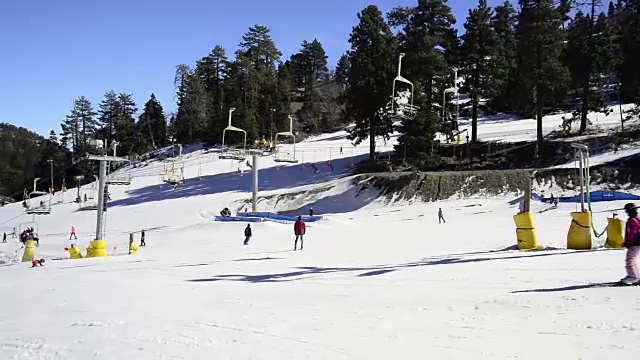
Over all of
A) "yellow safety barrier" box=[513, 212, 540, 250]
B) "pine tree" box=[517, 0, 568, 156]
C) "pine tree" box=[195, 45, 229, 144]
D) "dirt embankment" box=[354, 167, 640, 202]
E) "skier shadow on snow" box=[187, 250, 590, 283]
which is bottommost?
"skier shadow on snow" box=[187, 250, 590, 283]

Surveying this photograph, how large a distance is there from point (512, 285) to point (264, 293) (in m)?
5.12

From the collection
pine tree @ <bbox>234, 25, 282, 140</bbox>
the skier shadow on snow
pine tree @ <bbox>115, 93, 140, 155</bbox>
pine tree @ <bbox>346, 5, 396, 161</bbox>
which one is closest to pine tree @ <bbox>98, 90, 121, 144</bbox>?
pine tree @ <bbox>115, 93, 140, 155</bbox>

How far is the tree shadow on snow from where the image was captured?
55.0 m

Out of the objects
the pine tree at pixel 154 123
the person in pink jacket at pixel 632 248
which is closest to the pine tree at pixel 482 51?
the person in pink jacket at pixel 632 248

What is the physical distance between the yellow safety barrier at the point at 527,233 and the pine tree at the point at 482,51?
32908 mm

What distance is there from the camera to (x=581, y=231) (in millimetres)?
15789

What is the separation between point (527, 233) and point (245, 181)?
43197mm

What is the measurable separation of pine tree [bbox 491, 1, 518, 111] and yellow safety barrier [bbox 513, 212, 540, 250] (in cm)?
3154

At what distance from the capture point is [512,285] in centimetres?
1061

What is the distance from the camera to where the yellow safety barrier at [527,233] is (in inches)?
665

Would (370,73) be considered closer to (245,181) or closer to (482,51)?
(482,51)

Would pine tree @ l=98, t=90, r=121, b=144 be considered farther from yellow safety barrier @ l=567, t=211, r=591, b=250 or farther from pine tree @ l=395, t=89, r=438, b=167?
yellow safety barrier @ l=567, t=211, r=591, b=250

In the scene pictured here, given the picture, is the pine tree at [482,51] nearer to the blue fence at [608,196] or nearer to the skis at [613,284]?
the blue fence at [608,196]

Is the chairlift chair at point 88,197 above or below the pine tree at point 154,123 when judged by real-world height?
below
